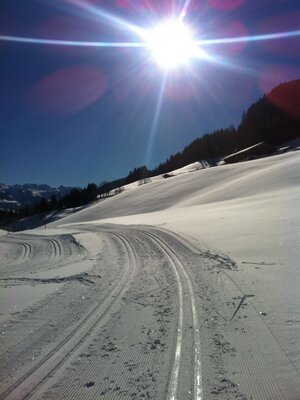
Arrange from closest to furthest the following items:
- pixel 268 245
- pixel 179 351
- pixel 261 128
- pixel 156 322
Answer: pixel 179 351 < pixel 156 322 < pixel 268 245 < pixel 261 128

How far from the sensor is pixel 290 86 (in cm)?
12394

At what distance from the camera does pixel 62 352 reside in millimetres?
4617

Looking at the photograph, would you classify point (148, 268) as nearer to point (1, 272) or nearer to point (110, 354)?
point (1, 272)

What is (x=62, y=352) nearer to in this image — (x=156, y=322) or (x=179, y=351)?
(x=179, y=351)

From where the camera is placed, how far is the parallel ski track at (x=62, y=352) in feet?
12.5

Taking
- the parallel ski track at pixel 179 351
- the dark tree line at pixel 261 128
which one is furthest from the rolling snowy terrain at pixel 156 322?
the dark tree line at pixel 261 128

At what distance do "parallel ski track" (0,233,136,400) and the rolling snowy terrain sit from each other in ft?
0.04

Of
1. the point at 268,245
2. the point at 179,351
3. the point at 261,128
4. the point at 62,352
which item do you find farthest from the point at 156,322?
the point at 261,128

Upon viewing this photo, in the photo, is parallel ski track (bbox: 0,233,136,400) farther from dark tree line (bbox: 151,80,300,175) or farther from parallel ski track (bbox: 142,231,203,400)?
dark tree line (bbox: 151,80,300,175)

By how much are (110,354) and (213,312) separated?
209cm

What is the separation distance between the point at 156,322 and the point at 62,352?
155 centimetres

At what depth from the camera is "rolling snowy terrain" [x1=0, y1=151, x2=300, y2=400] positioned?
3.89 metres

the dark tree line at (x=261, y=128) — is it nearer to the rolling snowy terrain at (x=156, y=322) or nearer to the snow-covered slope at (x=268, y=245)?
the snow-covered slope at (x=268, y=245)

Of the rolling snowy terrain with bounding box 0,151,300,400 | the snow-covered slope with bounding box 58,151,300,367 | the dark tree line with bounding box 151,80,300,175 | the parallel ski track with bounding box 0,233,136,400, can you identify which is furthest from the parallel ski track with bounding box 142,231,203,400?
the dark tree line with bounding box 151,80,300,175
